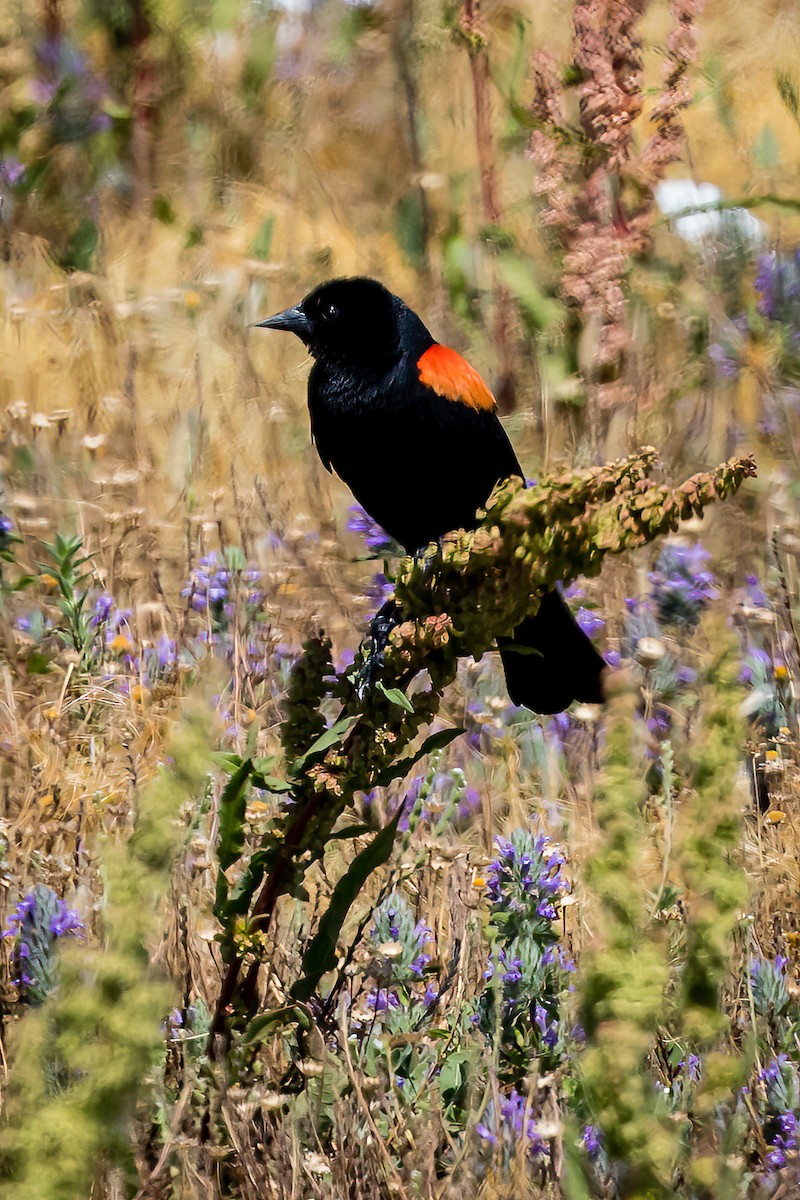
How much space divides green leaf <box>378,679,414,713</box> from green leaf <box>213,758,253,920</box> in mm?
178

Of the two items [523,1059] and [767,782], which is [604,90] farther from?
[523,1059]

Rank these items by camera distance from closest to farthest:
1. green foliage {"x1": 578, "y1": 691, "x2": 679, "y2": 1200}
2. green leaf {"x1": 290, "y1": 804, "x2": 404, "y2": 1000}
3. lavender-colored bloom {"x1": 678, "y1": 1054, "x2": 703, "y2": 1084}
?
green foliage {"x1": 578, "y1": 691, "x2": 679, "y2": 1200}, green leaf {"x1": 290, "y1": 804, "x2": 404, "y2": 1000}, lavender-colored bloom {"x1": 678, "y1": 1054, "x2": 703, "y2": 1084}

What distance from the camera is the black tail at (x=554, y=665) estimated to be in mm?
2820

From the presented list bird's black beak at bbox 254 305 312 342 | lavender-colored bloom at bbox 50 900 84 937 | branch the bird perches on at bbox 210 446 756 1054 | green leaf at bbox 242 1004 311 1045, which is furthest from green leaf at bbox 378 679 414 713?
bird's black beak at bbox 254 305 312 342

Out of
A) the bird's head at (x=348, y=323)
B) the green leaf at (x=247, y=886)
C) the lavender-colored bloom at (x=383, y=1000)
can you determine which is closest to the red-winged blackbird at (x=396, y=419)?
the bird's head at (x=348, y=323)

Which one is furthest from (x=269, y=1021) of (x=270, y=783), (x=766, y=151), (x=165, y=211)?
(x=165, y=211)

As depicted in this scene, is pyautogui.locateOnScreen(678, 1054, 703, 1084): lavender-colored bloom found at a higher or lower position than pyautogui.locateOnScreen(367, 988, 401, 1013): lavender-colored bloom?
lower

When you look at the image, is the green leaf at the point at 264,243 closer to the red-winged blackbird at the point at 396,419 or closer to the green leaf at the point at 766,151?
the red-winged blackbird at the point at 396,419

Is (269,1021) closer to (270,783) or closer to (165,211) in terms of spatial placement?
(270,783)

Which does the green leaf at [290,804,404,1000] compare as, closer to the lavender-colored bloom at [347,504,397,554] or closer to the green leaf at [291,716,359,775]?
the green leaf at [291,716,359,775]

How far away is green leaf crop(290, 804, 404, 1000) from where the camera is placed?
1.58 meters

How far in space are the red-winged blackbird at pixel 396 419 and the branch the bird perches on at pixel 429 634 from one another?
1393 mm

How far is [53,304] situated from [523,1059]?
3.87 meters

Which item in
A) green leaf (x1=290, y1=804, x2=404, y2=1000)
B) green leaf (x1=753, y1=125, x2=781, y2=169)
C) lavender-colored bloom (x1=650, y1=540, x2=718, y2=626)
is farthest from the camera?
green leaf (x1=753, y1=125, x2=781, y2=169)
